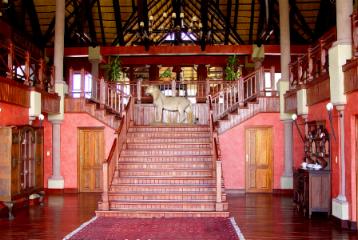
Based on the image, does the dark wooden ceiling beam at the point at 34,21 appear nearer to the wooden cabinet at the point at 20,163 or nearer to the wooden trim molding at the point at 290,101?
the wooden cabinet at the point at 20,163

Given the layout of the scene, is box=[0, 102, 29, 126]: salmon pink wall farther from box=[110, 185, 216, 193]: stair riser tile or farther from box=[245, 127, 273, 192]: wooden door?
box=[245, 127, 273, 192]: wooden door

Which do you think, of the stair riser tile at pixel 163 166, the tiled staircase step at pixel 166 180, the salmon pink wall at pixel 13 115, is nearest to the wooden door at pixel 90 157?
the salmon pink wall at pixel 13 115

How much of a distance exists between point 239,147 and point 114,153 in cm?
472

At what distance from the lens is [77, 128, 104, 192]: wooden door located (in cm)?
1526

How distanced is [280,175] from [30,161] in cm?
724

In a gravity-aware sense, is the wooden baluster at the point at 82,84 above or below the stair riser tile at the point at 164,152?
above

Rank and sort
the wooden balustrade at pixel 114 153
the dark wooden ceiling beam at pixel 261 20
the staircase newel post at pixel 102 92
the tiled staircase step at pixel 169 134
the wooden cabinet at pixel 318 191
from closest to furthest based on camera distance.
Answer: the wooden cabinet at pixel 318 191 < the wooden balustrade at pixel 114 153 < the tiled staircase step at pixel 169 134 < the staircase newel post at pixel 102 92 < the dark wooden ceiling beam at pixel 261 20

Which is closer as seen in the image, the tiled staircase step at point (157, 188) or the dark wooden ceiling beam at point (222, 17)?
the tiled staircase step at point (157, 188)

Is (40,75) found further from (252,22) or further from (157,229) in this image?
(252,22)

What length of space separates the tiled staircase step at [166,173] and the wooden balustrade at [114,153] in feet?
1.13

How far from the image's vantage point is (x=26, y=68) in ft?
39.8

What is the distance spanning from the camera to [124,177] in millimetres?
11672

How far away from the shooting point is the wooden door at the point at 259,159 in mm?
14953

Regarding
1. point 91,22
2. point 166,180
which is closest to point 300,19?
point 91,22
